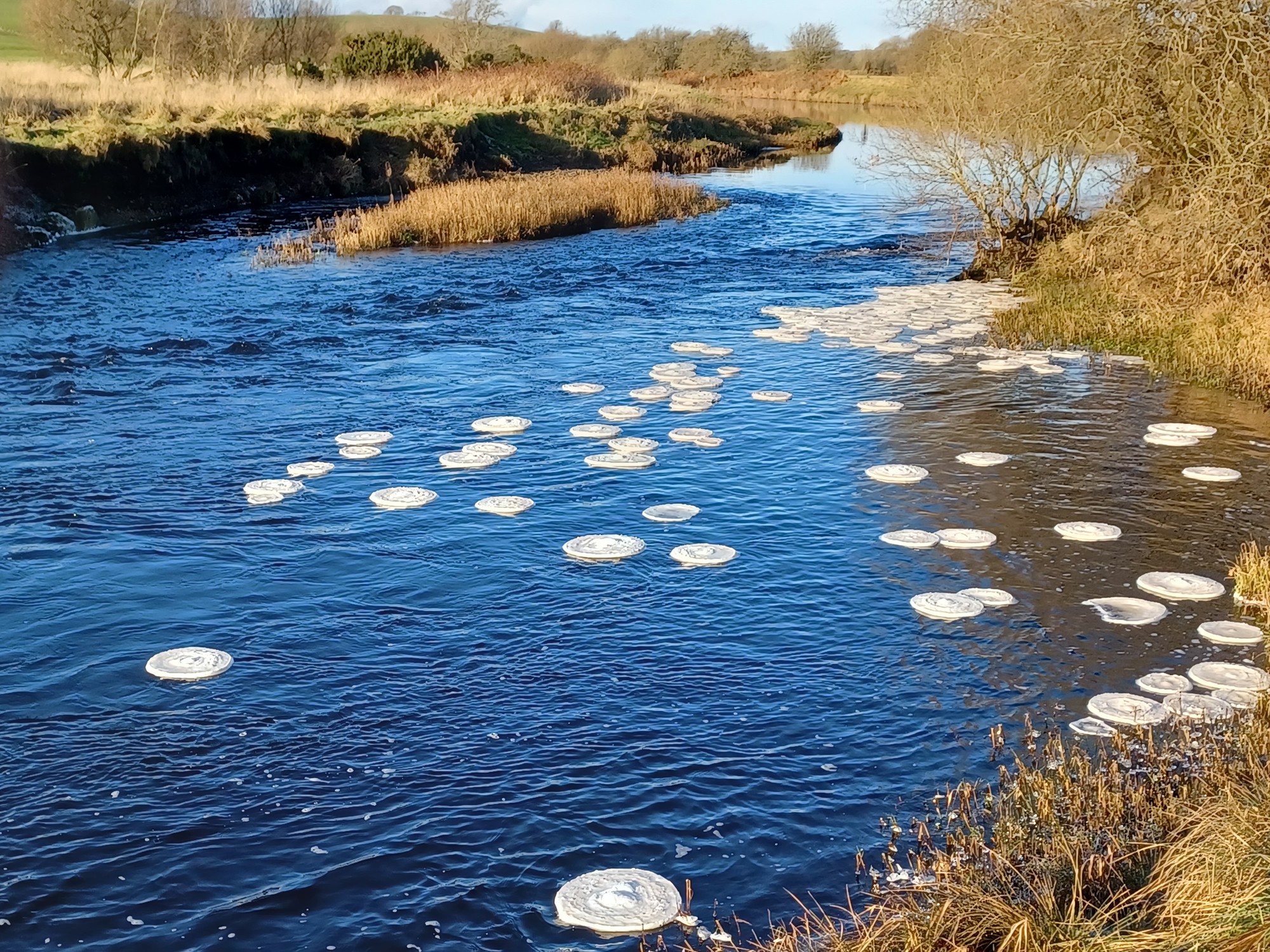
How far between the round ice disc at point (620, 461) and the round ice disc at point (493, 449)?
693 millimetres

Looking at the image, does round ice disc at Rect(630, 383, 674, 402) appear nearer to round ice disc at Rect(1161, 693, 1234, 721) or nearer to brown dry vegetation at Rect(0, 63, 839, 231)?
round ice disc at Rect(1161, 693, 1234, 721)

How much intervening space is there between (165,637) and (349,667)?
46.6 inches

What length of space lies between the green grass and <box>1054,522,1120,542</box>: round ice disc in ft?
182

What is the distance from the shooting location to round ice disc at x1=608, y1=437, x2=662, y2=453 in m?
10.7

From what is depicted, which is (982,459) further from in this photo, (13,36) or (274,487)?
(13,36)

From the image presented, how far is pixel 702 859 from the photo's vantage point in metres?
5.11

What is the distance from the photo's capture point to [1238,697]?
6.23 metres

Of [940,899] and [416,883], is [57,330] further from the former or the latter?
[940,899]

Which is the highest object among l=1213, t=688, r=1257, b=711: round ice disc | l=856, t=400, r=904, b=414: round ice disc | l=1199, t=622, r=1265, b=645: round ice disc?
l=856, t=400, r=904, b=414: round ice disc

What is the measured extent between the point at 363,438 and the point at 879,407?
4.91 meters

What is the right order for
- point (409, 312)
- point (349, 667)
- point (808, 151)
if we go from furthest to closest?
point (808, 151)
point (409, 312)
point (349, 667)

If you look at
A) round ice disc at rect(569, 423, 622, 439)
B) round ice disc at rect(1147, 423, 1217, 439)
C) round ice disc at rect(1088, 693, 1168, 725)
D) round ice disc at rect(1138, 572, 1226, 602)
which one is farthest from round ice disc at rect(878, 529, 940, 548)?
round ice disc at rect(1147, 423, 1217, 439)

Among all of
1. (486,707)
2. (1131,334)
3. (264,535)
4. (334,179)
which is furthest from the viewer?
(334,179)

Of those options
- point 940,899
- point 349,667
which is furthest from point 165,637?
point 940,899
